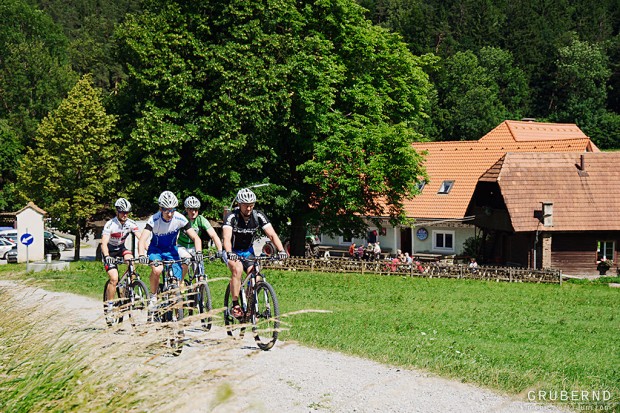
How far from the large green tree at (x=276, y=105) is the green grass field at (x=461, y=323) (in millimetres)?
4115

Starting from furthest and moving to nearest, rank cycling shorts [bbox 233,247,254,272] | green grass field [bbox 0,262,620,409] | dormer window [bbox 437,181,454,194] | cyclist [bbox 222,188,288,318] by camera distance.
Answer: dormer window [bbox 437,181,454,194]
cycling shorts [bbox 233,247,254,272]
cyclist [bbox 222,188,288,318]
green grass field [bbox 0,262,620,409]

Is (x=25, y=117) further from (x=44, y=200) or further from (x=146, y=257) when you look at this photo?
(x=146, y=257)

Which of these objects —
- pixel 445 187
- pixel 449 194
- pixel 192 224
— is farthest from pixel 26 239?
pixel 445 187

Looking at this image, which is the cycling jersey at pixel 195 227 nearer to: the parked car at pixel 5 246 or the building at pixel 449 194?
the building at pixel 449 194

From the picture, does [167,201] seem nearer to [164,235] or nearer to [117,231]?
[164,235]

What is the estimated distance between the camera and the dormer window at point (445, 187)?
164ft

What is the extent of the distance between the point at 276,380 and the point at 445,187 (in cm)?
4213

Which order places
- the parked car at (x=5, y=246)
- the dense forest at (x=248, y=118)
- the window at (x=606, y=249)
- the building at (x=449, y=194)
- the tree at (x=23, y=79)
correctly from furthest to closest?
the tree at (x=23, y=79) → the parked car at (x=5, y=246) → the building at (x=449, y=194) → the window at (x=606, y=249) → the dense forest at (x=248, y=118)

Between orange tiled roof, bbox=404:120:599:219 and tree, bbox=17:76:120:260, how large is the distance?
17574mm

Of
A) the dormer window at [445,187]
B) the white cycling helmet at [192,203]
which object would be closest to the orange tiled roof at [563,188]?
the dormer window at [445,187]

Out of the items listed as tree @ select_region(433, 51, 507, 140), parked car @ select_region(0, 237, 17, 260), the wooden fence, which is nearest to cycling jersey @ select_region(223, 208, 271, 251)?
the wooden fence

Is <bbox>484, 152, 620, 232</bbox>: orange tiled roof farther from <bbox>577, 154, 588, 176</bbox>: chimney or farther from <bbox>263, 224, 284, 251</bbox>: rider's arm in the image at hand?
<bbox>263, 224, 284, 251</bbox>: rider's arm

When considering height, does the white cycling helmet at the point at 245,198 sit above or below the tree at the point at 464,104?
below

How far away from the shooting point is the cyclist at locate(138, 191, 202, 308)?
39.6 feet
